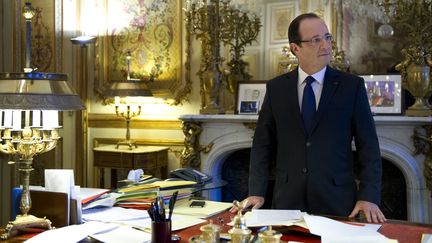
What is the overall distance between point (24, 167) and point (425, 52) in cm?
288

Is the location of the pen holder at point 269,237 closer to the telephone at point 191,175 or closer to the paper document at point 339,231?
the paper document at point 339,231

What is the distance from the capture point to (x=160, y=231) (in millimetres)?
1203

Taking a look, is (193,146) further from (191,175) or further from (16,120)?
(16,120)

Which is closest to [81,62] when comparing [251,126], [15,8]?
[15,8]

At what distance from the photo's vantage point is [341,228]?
1332mm

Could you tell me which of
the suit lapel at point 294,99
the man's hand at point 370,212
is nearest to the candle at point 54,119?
the suit lapel at point 294,99

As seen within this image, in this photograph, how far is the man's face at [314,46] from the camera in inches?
68.7

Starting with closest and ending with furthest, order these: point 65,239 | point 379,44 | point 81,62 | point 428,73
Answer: point 65,239
point 428,73
point 379,44
point 81,62

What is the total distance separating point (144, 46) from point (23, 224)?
366 centimetres

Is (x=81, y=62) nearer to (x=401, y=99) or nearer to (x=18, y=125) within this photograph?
(x=401, y=99)

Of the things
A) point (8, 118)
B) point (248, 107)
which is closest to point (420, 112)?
point (248, 107)

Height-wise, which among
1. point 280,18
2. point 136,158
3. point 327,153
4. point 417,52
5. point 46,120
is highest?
point 280,18

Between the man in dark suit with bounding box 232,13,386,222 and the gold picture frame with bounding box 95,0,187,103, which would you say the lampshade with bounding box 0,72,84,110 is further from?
the gold picture frame with bounding box 95,0,187,103

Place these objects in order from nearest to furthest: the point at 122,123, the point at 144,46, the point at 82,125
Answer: the point at 144,46 < the point at 122,123 < the point at 82,125
